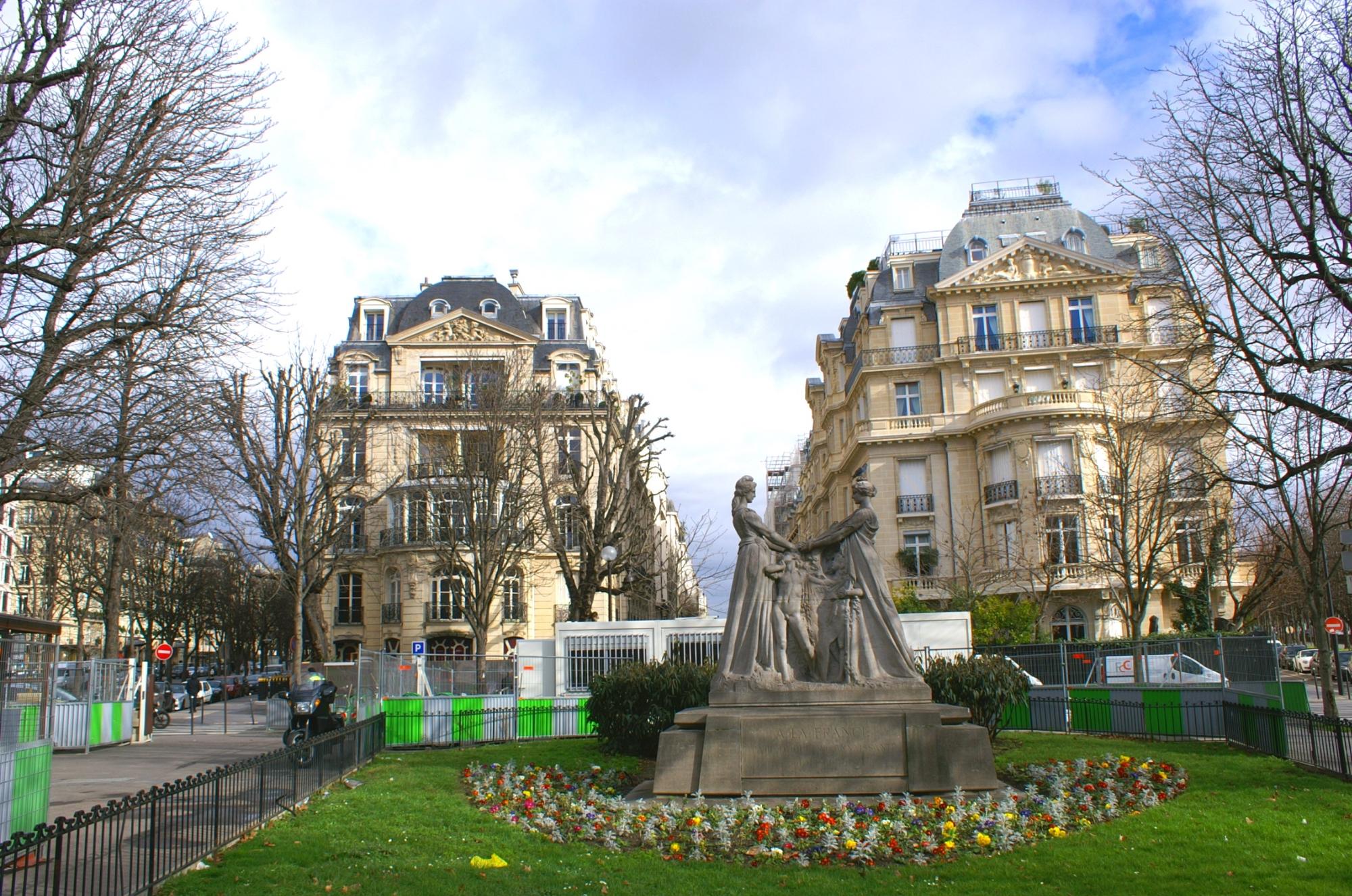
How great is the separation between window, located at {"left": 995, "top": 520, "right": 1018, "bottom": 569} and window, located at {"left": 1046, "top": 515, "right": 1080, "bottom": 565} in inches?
53.6

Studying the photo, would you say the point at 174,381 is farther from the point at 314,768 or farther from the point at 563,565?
the point at 563,565

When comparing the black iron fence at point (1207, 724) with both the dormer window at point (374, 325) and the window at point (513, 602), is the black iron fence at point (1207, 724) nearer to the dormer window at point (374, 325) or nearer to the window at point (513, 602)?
the window at point (513, 602)

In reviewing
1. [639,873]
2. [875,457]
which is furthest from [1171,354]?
[875,457]

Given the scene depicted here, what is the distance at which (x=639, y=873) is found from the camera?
29.0 ft

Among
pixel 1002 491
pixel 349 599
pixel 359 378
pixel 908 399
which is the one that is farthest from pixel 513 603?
pixel 1002 491

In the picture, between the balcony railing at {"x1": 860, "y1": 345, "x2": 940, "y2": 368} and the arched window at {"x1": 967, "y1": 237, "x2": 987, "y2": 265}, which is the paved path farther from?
the arched window at {"x1": 967, "y1": 237, "x2": 987, "y2": 265}

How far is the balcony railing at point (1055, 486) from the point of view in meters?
39.8

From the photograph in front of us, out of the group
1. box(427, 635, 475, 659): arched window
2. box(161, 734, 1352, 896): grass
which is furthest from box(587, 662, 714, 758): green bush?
box(427, 635, 475, 659): arched window

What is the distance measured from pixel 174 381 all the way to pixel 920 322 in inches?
1399

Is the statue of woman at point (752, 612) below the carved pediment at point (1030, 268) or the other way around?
below

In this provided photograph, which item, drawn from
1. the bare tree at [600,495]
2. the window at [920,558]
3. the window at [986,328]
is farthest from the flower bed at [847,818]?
the window at [986,328]

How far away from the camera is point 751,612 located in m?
12.6

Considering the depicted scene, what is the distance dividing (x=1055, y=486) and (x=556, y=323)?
80.4 feet

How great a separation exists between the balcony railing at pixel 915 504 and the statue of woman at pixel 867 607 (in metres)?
32.0
